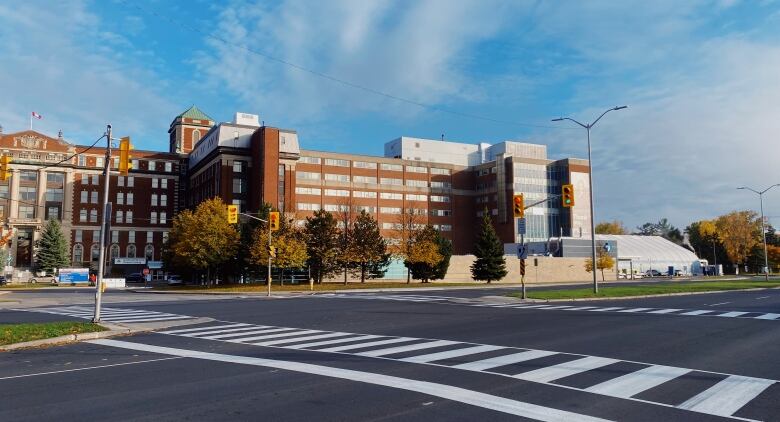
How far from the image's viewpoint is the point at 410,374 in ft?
31.9

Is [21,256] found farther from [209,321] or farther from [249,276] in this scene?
[209,321]

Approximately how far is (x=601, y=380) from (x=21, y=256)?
107477 mm

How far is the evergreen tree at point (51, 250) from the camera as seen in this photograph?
87.3 m

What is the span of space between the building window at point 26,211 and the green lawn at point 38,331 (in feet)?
309

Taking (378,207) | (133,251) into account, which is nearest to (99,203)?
(133,251)

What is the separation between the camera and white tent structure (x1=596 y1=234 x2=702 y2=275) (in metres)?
114

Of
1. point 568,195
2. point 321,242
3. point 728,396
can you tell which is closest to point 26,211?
point 321,242

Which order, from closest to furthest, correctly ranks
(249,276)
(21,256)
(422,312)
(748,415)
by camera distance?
(748,415) → (422,312) → (249,276) → (21,256)

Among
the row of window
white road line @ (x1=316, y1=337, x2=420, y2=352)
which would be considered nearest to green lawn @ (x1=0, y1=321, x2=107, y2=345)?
white road line @ (x1=316, y1=337, x2=420, y2=352)

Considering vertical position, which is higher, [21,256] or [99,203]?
[99,203]

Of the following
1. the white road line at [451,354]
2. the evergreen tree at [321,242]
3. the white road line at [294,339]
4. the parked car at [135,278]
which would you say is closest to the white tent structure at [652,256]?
the evergreen tree at [321,242]

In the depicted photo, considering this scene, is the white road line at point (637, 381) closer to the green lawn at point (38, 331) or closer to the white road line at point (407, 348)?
the white road line at point (407, 348)

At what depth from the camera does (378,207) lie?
108312mm

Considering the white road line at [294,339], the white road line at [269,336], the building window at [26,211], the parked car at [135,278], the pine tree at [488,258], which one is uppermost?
the building window at [26,211]
